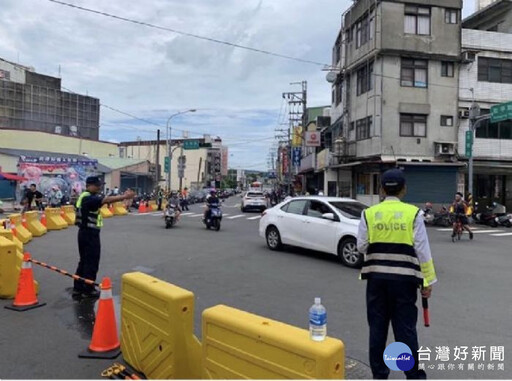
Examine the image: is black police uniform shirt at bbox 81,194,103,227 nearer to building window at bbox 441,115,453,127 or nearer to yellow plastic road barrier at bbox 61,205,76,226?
yellow plastic road barrier at bbox 61,205,76,226

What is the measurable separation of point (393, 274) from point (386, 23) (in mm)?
24246

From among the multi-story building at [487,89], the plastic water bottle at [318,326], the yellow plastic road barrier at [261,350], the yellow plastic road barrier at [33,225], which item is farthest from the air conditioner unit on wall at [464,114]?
the plastic water bottle at [318,326]

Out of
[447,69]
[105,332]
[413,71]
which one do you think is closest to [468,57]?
[447,69]

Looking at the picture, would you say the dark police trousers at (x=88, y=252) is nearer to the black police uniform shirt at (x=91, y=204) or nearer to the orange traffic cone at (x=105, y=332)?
the black police uniform shirt at (x=91, y=204)

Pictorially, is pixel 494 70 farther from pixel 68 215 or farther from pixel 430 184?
pixel 68 215

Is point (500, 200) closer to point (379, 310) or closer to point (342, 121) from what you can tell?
point (342, 121)

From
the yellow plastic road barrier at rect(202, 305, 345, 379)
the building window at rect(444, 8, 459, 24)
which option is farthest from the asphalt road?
the building window at rect(444, 8, 459, 24)

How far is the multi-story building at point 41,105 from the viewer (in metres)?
53.3

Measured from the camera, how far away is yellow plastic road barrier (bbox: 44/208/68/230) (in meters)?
17.8

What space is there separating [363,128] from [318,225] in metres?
17.8

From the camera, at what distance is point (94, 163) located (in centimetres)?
Answer: 3853

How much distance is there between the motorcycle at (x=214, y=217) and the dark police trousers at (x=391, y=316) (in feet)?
46.1

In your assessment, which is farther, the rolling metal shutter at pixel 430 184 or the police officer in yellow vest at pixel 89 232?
the rolling metal shutter at pixel 430 184

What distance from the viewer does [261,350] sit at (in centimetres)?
278
